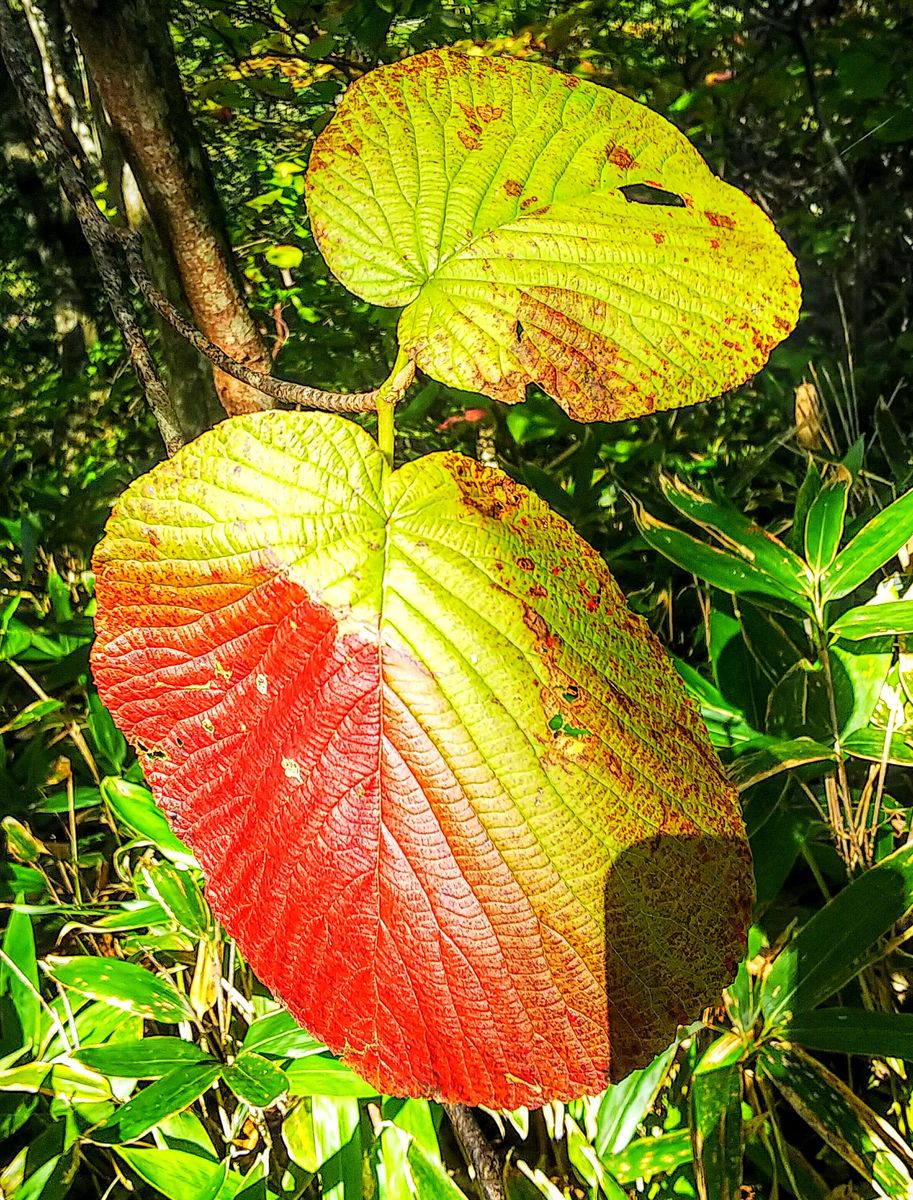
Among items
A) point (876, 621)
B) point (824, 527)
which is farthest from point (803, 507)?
point (876, 621)

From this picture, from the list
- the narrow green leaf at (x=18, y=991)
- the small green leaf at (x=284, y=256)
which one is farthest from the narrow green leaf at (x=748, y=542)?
the small green leaf at (x=284, y=256)

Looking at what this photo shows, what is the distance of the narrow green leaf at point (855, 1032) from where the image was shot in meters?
0.64

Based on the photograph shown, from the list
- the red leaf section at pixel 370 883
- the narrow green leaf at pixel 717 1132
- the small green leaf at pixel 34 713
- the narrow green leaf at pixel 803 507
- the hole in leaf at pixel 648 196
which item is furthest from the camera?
the small green leaf at pixel 34 713

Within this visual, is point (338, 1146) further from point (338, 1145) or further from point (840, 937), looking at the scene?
point (840, 937)

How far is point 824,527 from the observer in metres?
0.84

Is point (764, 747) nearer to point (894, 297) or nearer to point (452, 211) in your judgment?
point (452, 211)

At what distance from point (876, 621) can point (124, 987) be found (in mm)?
726

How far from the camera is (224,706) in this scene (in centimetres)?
35

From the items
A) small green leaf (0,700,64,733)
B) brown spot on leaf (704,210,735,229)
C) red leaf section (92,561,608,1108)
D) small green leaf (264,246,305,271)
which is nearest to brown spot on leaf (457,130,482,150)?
brown spot on leaf (704,210,735,229)

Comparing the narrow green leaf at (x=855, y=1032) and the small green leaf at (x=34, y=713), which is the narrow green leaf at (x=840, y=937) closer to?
the narrow green leaf at (x=855, y=1032)

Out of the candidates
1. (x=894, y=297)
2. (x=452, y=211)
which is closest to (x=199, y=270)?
(x=452, y=211)

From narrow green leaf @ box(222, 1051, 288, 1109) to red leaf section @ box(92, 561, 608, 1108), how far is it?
0.40m

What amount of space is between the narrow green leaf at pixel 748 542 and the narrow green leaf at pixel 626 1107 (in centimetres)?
41

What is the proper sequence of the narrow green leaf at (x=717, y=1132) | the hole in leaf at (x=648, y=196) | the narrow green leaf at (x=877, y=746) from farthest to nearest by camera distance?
the narrow green leaf at (x=877, y=746) < the narrow green leaf at (x=717, y=1132) < the hole in leaf at (x=648, y=196)
